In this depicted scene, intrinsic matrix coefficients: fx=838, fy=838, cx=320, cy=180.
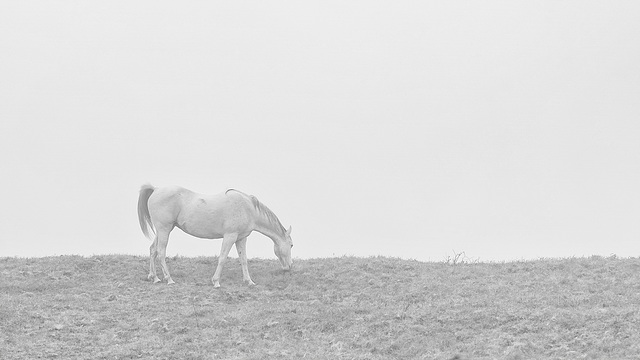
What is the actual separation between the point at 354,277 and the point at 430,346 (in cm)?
582

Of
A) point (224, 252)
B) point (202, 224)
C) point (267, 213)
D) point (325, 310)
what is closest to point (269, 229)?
point (267, 213)

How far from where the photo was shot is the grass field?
1336 centimetres

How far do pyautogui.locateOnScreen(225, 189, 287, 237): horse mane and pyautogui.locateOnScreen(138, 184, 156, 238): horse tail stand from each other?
1.90 m

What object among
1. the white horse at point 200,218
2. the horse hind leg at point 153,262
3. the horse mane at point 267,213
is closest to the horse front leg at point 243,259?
the white horse at point 200,218

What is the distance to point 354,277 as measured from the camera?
19062 millimetres

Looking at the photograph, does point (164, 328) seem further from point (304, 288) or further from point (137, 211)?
Result: point (137, 211)

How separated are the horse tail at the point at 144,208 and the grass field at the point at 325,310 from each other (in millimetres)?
1034

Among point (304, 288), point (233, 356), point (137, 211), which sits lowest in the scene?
point (233, 356)

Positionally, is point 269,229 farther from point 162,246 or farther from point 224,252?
point 162,246

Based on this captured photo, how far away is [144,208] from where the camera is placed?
19.9 meters

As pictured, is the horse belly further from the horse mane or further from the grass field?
the grass field

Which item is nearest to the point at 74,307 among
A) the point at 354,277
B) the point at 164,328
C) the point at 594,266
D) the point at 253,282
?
the point at 164,328

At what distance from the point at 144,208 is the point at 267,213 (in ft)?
9.56

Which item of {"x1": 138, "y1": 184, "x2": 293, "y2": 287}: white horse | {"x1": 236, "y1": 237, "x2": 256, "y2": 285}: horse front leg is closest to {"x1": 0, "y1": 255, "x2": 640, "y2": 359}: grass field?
{"x1": 236, "y1": 237, "x2": 256, "y2": 285}: horse front leg
